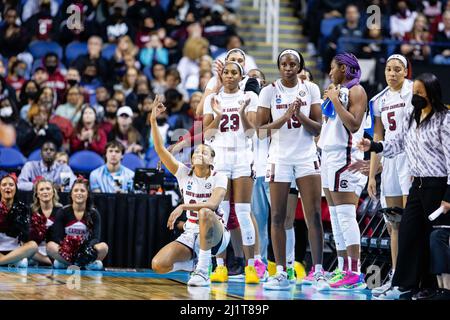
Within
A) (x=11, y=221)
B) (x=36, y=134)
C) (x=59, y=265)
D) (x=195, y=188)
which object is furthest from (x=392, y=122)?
(x=36, y=134)

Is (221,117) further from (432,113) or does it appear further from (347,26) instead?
(347,26)

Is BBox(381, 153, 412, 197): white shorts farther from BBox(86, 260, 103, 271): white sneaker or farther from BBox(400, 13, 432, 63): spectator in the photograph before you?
BBox(400, 13, 432, 63): spectator

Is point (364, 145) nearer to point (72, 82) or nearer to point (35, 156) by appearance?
point (35, 156)

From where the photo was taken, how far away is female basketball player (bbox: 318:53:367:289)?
28.9 feet

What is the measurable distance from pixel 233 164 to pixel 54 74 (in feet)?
22.1

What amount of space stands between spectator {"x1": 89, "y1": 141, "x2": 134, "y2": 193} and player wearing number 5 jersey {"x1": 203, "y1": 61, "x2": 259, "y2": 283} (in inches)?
109

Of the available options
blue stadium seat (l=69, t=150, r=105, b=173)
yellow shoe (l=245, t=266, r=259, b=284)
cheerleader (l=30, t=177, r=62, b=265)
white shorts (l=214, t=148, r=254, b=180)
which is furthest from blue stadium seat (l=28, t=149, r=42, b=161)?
yellow shoe (l=245, t=266, r=259, b=284)

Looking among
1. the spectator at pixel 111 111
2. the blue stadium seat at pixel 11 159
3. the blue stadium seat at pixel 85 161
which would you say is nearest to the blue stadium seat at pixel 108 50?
the spectator at pixel 111 111

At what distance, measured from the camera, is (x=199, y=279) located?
8672mm

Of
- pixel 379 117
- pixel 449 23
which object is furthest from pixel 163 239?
pixel 449 23

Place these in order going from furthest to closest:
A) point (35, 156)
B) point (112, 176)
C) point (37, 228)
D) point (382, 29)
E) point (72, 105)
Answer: point (382, 29) < point (72, 105) < point (35, 156) < point (112, 176) < point (37, 228)

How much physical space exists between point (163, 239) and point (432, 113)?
4.85 m

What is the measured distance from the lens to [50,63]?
15.5 metres
